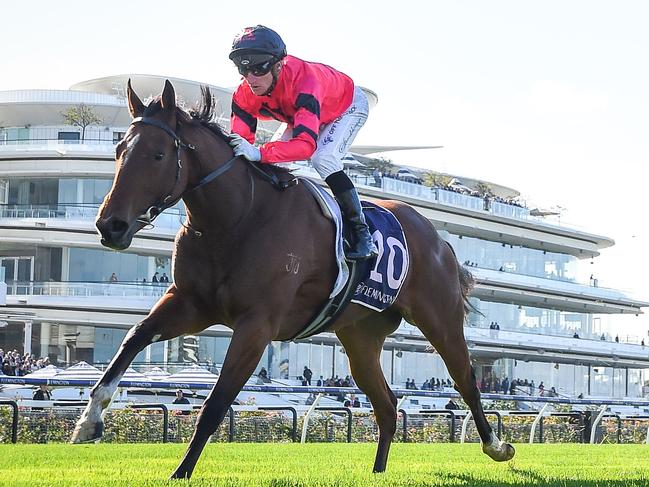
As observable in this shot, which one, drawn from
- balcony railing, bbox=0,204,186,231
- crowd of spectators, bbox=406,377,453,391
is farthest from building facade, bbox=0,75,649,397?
crowd of spectators, bbox=406,377,453,391

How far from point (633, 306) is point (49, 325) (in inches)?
1422

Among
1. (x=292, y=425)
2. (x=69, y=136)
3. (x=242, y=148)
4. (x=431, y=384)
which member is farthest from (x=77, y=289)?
(x=242, y=148)

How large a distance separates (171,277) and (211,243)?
1429 inches

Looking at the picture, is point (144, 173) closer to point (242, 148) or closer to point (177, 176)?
point (177, 176)

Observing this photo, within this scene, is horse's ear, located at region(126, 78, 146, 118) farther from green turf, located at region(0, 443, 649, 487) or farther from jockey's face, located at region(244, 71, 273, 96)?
green turf, located at region(0, 443, 649, 487)

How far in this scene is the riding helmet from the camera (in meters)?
6.96

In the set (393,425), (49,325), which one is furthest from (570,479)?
(49,325)

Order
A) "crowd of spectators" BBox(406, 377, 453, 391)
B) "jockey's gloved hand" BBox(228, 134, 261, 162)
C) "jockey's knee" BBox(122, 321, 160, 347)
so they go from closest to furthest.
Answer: "jockey's knee" BBox(122, 321, 160, 347) → "jockey's gloved hand" BBox(228, 134, 261, 162) → "crowd of spectators" BBox(406, 377, 453, 391)

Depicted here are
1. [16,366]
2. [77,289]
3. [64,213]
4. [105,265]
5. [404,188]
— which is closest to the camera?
[16,366]

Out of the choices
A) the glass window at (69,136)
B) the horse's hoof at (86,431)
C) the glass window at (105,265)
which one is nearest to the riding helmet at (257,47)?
the horse's hoof at (86,431)

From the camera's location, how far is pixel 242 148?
696 cm

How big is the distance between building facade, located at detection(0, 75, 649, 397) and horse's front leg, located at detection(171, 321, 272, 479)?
32.3 metres

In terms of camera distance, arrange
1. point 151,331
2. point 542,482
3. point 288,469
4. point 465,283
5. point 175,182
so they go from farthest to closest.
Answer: point 465,283, point 288,469, point 542,482, point 151,331, point 175,182

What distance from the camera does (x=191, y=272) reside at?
21.7 feet
